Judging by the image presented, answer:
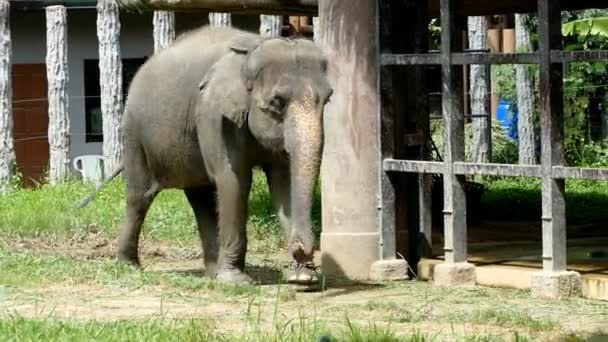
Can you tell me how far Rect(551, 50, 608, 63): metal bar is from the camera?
971 centimetres

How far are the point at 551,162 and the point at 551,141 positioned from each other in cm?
13

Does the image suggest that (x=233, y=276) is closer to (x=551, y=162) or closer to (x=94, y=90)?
(x=551, y=162)

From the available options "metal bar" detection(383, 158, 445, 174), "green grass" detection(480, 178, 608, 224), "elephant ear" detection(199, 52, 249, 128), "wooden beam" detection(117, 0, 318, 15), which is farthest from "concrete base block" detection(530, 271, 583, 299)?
"green grass" detection(480, 178, 608, 224)

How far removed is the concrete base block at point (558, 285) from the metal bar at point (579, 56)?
53.0 inches

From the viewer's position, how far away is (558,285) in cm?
Result: 997

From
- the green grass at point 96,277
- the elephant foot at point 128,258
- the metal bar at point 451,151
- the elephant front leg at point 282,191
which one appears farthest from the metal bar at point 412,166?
the elephant foot at point 128,258

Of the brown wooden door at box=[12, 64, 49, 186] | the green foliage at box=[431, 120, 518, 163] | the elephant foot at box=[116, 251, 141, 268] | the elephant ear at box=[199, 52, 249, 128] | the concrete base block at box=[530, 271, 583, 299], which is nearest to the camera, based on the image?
the concrete base block at box=[530, 271, 583, 299]

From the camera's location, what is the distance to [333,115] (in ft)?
37.8

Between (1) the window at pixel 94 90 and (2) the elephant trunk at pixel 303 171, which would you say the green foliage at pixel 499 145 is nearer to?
(1) the window at pixel 94 90

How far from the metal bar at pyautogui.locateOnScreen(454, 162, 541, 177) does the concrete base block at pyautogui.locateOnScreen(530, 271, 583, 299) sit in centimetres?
65

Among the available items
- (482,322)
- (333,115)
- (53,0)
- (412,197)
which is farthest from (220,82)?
(53,0)

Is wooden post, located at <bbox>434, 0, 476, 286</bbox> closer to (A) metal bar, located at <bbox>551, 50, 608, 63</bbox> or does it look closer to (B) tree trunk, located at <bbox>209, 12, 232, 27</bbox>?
(A) metal bar, located at <bbox>551, 50, 608, 63</bbox>

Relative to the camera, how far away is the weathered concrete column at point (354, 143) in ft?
37.6

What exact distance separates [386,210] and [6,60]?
26.7 ft
